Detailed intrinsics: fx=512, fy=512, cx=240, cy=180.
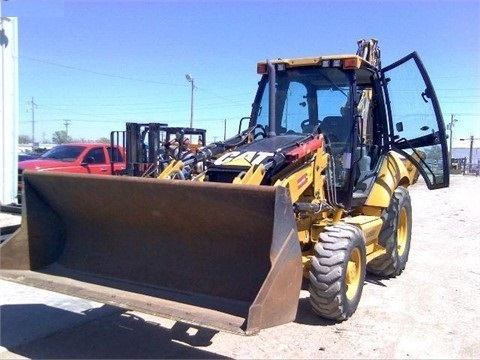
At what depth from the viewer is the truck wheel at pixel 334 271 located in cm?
475

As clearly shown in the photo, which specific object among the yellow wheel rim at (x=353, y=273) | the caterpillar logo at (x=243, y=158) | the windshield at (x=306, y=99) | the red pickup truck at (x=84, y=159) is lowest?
the yellow wheel rim at (x=353, y=273)

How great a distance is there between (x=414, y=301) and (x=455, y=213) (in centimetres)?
1029

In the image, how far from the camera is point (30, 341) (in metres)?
4.56

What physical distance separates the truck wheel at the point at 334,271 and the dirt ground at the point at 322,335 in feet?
0.76

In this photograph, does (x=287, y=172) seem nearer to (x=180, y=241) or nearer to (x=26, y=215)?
(x=180, y=241)

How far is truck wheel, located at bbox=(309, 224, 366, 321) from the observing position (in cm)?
475

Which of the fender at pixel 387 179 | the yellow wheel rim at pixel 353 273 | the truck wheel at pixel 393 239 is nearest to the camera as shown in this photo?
the yellow wheel rim at pixel 353 273

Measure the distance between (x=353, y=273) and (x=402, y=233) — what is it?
2.59 m

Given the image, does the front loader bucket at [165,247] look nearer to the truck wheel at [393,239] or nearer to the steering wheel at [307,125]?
the steering wheel at [307,125]

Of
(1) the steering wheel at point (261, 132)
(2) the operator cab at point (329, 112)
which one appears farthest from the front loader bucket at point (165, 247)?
(1) the steering wheel at point (261, 132)

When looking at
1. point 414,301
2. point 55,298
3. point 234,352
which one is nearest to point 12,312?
point 55,298

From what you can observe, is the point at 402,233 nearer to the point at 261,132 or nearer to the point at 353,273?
the point at 353,273

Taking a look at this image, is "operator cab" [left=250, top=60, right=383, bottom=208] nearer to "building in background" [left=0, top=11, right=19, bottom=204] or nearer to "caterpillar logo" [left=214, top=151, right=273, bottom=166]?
"caterpillar logo" [left=214, top=151, right=273, bottom=166]

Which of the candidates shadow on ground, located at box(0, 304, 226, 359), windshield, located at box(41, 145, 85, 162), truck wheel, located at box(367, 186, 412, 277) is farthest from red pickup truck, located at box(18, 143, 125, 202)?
truck wheel, located at box(367, 186, 412, 277)
